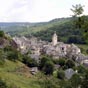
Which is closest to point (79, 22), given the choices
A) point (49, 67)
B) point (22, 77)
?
point (22, 77)

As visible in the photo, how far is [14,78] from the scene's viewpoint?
5412 centimetres

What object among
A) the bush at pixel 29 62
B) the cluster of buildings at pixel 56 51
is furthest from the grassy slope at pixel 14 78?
the cluster of buildings at pixel 56 51

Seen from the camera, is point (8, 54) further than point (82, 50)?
No

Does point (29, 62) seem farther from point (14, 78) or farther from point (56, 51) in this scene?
point (56, 51)

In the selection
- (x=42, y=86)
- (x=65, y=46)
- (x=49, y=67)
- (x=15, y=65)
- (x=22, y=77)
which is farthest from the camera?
(x=65, y=46)

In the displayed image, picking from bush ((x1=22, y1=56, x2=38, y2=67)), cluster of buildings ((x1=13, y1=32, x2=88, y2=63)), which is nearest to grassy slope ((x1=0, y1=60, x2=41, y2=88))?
bush ((x1=22, y1=56, x2=38, y2=67))

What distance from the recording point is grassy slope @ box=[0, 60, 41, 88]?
167ft

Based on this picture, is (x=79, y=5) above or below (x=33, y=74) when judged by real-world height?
above

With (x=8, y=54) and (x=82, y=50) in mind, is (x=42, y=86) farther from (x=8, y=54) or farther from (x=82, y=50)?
(x=82, y=50)

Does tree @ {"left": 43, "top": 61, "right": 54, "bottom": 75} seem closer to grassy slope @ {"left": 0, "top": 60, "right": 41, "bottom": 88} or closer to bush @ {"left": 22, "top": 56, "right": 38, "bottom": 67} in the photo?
bush @ {"left": 22, "top": 56, "right": 38, "bottom": 67}

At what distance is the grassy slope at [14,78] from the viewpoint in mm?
51031

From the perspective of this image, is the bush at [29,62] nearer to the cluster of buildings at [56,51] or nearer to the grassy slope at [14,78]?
the grassy slope at [14,78]

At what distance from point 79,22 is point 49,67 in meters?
57.8

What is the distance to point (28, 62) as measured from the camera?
7562 cm
